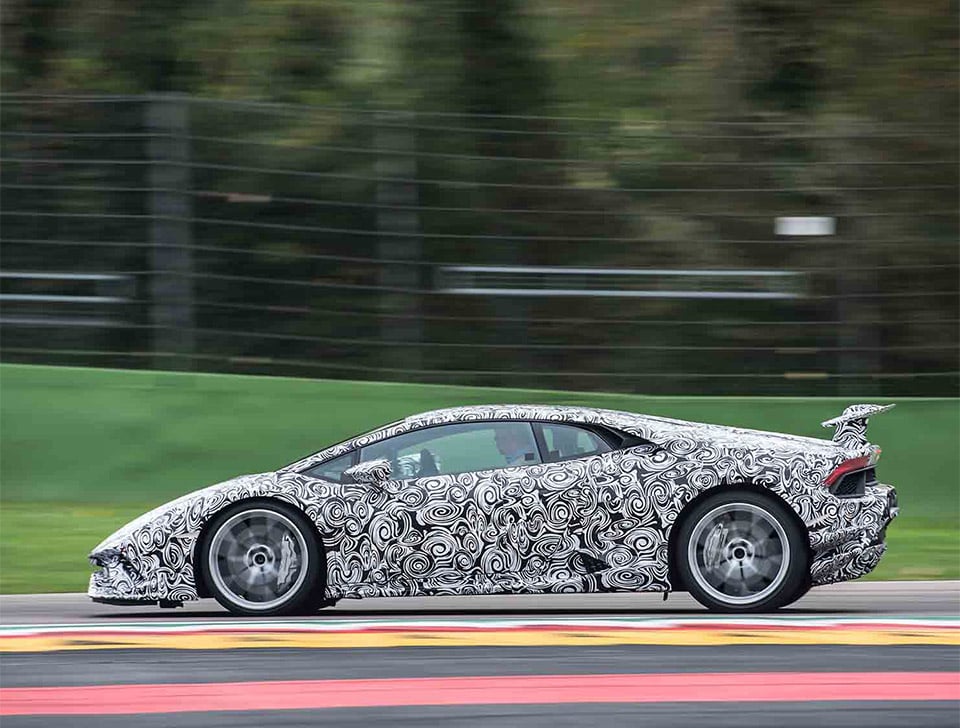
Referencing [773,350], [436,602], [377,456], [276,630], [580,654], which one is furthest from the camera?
[773,350]

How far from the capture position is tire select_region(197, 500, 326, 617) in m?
8.79

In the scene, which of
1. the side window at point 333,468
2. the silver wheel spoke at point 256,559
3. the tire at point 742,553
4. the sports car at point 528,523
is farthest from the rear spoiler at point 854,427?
the silver wheel spoke at point 256,559

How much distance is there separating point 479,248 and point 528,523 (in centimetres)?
522

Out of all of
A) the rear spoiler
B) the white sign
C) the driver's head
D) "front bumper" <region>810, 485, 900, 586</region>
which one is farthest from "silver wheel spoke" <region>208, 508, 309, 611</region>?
the white sign

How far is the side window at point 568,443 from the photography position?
891 cm

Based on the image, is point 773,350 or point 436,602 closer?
point 436,602

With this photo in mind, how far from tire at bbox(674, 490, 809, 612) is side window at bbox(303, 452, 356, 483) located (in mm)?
1799

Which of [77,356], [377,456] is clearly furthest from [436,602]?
[77,356]

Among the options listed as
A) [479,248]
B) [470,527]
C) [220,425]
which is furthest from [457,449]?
[220,425]

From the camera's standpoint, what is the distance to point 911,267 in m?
13.6

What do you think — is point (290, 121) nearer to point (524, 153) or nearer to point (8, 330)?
point (524, 153)

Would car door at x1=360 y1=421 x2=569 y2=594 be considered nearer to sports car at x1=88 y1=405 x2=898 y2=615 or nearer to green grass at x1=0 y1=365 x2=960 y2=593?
sports car at x1=88 y1=405 x2=898 y2=615

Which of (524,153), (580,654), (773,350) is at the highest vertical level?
(524,153)

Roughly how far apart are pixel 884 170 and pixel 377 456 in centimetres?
634
